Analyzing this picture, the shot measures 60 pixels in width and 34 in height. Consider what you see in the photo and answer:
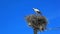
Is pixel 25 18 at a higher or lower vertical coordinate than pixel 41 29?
higher

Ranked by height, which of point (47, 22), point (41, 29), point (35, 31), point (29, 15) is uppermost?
point (29, 15)

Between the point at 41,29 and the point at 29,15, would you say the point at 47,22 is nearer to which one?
the point at 41,29

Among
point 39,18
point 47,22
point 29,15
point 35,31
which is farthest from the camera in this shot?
point 29,15

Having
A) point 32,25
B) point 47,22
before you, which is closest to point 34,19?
point 32,25

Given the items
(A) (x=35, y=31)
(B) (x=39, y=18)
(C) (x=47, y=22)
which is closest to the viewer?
(A) (x=35, y=31)

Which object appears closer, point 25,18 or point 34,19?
point 34,19

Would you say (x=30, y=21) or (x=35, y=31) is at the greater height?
(x=30, y=21)

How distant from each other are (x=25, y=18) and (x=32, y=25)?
1760 millimetres

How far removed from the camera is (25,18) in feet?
39.4

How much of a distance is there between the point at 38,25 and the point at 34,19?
533 millimetres

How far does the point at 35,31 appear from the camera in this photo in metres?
9.48

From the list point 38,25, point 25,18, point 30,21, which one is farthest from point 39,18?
point 25,18

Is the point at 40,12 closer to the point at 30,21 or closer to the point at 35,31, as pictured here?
the point at 30,21

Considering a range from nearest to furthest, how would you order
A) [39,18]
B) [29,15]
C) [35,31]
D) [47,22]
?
1. [35,31]
2. [39,18]
3. [47,22]
4. [29,15]
